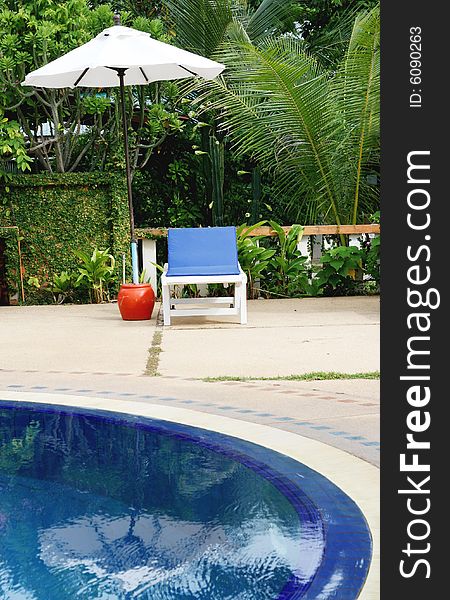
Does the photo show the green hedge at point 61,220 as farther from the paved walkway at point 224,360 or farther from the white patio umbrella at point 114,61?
the white patio umbrella at point 114,61

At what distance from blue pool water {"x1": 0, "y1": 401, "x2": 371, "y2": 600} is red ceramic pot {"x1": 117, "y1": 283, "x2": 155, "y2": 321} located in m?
4.34

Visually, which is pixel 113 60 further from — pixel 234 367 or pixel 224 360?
pixel 234 367

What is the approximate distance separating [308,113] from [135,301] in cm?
362

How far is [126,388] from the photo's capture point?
562 cm

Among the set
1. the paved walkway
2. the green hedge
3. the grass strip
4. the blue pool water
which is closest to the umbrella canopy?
the green hedge

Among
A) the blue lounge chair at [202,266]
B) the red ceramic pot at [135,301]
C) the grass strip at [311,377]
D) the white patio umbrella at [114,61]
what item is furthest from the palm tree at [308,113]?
the grass strip at [311,377]

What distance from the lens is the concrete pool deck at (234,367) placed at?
4.38 meters

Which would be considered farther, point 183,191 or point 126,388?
point 183,191

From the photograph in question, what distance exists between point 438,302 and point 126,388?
177 inches

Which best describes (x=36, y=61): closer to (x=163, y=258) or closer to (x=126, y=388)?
(x=163, y=258)

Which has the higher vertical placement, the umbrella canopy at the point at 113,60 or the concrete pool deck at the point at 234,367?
the umbrella canopy at the point at 113,60

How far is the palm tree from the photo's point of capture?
10.7 meters

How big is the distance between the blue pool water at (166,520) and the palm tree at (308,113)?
704cm

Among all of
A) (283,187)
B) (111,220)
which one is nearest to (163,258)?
(111,220)
